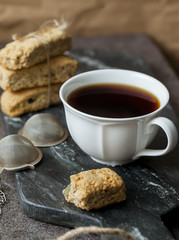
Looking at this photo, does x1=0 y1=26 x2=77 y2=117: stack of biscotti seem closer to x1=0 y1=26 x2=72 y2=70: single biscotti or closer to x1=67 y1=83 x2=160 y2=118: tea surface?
x1=0 y1=26 x2=72 y2=70: single biscotti

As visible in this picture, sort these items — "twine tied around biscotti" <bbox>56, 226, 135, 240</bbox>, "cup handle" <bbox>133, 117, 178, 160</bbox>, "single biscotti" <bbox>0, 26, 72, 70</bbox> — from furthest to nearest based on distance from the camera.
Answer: "single biscotti" <bbox>0, 26, 72, 70</bbox>, "cup handle" <bbox>133, 117, 178, 160</bbox>, "twine tied around biscotti" <bbox>56, 226, 135, 240</bbox>

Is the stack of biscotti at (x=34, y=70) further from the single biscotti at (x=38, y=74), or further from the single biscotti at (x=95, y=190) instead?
the single biscotti at (x=95, y=190)

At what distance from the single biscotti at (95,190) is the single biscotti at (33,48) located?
339 millimetres

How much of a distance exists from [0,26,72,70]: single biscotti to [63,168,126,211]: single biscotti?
339 mm

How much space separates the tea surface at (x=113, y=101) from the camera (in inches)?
31.4

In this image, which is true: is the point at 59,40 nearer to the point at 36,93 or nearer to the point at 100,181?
the point at 36,93

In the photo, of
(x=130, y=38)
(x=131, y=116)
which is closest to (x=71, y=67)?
(x=131, y=116)

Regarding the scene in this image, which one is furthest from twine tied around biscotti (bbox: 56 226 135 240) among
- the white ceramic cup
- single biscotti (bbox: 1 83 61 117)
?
single biscotti (bbox: 1 83 61 117)

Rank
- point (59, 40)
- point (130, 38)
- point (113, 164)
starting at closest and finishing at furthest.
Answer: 1. point (113, 164)
2. point (59, 40)
3. point (130, 38)

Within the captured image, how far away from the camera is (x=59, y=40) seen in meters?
0.98

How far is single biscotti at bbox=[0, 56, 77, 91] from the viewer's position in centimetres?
95

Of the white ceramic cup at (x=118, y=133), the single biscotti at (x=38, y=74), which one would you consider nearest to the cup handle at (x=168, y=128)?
the white ceramic cup at (x=118, y=133)

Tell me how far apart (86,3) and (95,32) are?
0.11m

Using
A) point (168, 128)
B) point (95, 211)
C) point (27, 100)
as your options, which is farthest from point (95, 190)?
point (27, 100)
